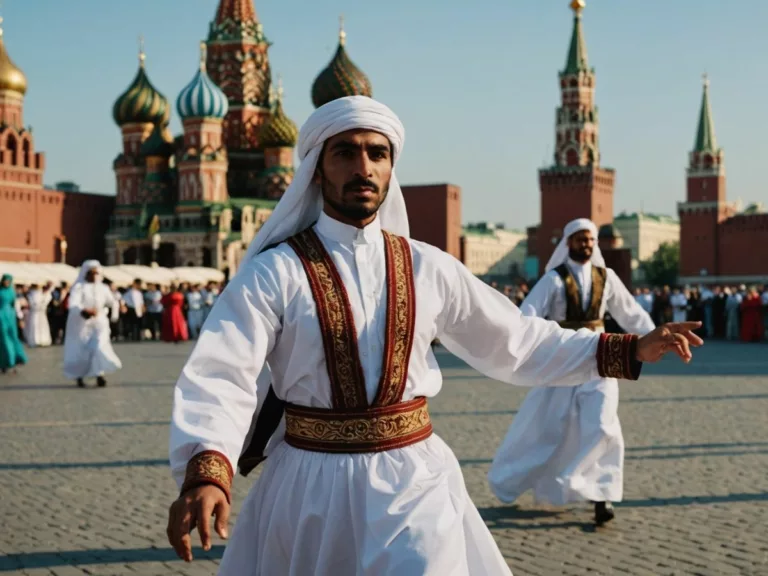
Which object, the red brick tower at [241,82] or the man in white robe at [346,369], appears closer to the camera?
the man in white robe at [346,369]

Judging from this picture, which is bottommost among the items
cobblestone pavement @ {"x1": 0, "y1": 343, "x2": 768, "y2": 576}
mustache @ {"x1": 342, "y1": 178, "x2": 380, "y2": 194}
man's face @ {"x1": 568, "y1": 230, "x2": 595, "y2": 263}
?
cobblestone pavement @ {"x1": 0, "y1": 343, "x2": 768, "y2": 576}

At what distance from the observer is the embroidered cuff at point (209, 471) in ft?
8.43

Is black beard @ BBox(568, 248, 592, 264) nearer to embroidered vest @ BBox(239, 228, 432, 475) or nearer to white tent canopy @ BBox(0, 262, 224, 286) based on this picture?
embroidered vest @ BBox(239, 228, 432, 475)

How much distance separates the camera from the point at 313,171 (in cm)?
320

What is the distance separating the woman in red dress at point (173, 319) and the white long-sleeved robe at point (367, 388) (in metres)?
23.8

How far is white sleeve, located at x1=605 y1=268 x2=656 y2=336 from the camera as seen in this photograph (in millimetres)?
6645

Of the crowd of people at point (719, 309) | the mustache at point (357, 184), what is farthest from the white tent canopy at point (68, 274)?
the mustache at point (357, 184)

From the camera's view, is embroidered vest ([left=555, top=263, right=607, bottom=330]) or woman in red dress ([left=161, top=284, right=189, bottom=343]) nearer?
embroidered vest ([left=555, top=263, right=607, bottom=330])

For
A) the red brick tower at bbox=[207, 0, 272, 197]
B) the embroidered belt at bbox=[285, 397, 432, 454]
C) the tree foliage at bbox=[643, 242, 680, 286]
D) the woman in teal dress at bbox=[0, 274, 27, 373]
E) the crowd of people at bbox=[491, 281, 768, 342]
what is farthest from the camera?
the tree foliage at bbox=[643, 242, 680, 286]

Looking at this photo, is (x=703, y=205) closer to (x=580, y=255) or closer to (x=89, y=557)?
(x=580, y=255)

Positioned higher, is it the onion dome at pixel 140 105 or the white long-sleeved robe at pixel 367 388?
the onion dome at pixel 140 105

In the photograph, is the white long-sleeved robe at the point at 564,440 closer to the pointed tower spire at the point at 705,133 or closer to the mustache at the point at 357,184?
the mustache at the point at 357,184

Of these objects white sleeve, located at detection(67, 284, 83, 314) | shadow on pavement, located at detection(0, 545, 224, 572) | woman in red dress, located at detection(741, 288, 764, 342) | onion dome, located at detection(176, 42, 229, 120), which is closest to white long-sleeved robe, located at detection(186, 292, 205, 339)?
woman in red dress, located at detection(741, 288, 764, 342)

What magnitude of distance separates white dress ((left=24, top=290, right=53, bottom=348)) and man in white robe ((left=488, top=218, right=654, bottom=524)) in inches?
783
